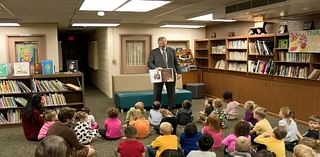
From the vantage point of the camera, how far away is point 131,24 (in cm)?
946

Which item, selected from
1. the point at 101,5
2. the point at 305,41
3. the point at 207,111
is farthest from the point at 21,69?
the point at 305,41

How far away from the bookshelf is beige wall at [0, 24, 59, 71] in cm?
283

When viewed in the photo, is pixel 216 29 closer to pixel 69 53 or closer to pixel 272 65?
pixel 272 65

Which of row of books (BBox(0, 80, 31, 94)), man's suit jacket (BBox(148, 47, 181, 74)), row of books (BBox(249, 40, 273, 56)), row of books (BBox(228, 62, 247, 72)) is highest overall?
row of books (BBox(249, 40, 273, 56))

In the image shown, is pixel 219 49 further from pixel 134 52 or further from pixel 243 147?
pixel 243 147

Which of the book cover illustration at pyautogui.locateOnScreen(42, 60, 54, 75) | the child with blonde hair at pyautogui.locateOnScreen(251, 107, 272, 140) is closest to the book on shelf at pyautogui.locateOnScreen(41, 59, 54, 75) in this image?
the book cover illustration at pyautogui.locateOnScreen(42, 60, 54, 75)

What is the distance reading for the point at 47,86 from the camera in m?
6.07

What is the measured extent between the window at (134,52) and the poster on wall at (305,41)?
484cm

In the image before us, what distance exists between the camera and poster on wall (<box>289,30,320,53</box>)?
5547 mm

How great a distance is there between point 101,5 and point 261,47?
375 centimetres

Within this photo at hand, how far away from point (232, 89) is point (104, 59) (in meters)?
4.30

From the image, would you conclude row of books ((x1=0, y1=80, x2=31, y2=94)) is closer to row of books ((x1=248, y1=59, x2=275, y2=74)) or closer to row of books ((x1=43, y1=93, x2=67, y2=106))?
row of books ((x1=43, y1=93, x2=67, y2=106))

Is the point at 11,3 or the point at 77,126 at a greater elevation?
the point at 11,3

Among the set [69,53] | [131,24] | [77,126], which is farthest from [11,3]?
[69,53]
